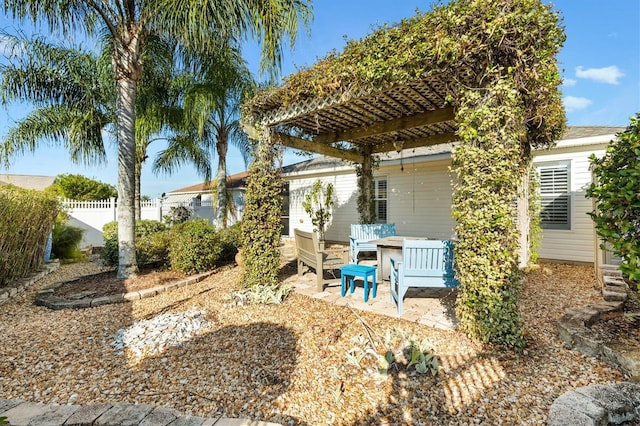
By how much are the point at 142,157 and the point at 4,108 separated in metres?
3.63

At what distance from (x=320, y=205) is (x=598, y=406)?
9.39m

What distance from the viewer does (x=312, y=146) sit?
6.29 m

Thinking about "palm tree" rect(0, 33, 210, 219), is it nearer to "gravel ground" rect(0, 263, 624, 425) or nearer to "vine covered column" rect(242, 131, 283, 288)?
"vine covered column" rect(242, 131, 283, 288)

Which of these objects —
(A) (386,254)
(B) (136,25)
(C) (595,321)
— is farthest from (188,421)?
(B) (136,25)

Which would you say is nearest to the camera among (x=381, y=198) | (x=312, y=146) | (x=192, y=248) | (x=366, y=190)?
(x=192, y=248)

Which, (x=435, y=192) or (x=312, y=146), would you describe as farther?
(x=435, y=192)

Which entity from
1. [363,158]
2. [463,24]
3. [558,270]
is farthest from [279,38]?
[558,270]

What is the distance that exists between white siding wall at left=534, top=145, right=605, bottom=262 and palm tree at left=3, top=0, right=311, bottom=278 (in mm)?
6531

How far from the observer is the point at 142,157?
10117mm

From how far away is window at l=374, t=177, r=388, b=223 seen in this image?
32.1 ft

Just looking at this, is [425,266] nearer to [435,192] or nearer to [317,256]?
[317,256]

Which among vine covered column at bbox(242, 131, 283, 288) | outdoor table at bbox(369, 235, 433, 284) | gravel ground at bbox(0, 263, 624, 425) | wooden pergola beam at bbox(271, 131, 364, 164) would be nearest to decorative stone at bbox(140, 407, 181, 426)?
gravel ground at bbox(0, 263, 624, 425)

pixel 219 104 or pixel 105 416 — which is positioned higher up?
pixel 219 104

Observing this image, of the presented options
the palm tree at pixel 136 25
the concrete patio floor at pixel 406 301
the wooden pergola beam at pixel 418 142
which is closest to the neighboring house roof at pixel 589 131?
the wooden pergola beam at pixel 418 142
